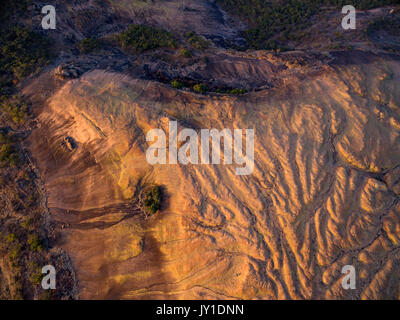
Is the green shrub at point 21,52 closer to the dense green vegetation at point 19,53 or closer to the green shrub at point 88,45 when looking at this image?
the dense green vegetation at point 19,53

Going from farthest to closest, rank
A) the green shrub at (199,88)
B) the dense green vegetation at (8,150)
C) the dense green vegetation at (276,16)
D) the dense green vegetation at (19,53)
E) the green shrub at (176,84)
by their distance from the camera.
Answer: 1. the dense green vegetation at (276,16)
2. the dense green vegetation at (19,53)
3. the green shrub at (176,84)
4. the green shrub at (199,88)
5. the dense green vegetation at (8,150)

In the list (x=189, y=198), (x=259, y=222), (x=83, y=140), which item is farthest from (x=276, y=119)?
(x=83, y=140)

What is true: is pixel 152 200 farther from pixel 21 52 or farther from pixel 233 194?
pixel 21 52

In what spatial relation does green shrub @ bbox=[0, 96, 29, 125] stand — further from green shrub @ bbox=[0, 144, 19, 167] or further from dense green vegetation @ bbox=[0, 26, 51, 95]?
green shrub @ bbox=[0, 144, 19, 167]

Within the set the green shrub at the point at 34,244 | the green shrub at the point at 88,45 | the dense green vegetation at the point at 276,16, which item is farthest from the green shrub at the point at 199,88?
the green shrub at the point at 34,244

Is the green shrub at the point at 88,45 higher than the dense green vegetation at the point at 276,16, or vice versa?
the dense green vegetation at the point at 276,16

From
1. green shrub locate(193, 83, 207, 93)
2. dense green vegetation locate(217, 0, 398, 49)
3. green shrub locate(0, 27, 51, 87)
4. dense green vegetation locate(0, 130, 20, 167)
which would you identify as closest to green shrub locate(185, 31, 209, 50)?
dense green vegetation locate(217, 0, 398, 49)

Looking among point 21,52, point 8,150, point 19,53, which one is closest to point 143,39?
point 21,52
